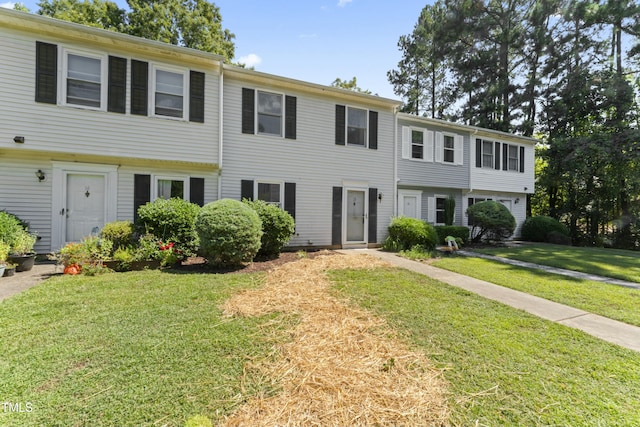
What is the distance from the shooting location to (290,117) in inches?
368

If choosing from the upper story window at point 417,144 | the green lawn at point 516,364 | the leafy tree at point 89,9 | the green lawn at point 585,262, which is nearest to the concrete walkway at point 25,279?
the green lawn at point 516,364

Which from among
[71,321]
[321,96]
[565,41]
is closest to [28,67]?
[71,321]

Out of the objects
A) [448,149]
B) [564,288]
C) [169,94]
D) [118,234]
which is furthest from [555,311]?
[448,149]

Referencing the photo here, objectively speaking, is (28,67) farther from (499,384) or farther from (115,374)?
(499,384)

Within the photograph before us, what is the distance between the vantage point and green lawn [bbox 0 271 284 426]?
2.00 m

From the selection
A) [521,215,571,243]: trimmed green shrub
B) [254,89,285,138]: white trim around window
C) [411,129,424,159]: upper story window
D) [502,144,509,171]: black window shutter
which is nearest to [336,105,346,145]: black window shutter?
[254,89,285,138]: white trim around window

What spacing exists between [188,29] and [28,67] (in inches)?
539

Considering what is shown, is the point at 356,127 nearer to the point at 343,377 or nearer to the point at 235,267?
the point at 235,267

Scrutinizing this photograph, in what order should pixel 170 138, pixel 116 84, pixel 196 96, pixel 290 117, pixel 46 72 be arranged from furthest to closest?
pixel 290 117 < pixel 196 96 < pixel 170 138 < pixel 116 84 < pixel 46 72

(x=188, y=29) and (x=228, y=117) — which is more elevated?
(x=188, y=29)

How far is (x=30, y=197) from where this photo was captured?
701cm

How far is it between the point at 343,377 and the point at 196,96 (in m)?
8.40

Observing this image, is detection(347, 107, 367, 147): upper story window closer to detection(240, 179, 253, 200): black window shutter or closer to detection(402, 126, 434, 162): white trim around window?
detection(402, 126, 434, 162): white trim around window

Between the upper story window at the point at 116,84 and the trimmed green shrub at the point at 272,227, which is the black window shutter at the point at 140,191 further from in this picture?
the trimmed green shrub at the point at 272,227
